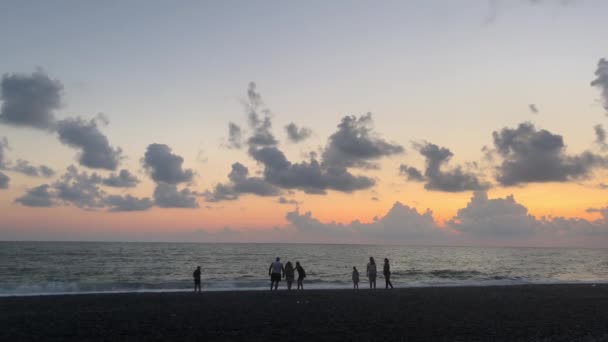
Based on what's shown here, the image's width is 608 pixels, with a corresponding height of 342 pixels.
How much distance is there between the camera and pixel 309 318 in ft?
62.0

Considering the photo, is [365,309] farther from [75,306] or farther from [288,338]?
[75,306]

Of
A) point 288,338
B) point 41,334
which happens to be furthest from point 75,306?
point 288,338

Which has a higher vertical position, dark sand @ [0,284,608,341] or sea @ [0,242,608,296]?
dark sand @ [0,284,608,341]

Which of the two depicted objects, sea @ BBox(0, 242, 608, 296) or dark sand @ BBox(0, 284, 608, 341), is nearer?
dark sand @ BBox(0, 284, 608, 341)

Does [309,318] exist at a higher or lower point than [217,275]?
higher

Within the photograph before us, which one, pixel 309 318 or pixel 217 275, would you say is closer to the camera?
pixel 309 318

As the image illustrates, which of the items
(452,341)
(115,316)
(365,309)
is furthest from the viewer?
(365,309)

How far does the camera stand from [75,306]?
77.4ft

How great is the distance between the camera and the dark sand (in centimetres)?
1548

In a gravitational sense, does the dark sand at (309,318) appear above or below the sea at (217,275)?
above

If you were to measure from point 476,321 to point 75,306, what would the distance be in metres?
19.1

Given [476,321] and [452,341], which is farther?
[476,321]

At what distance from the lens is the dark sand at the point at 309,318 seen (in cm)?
1548

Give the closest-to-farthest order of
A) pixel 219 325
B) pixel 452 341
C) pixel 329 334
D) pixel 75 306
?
pixel 452 341 → pixel 329 334 → pixel 219 325 → pixel 75 306
